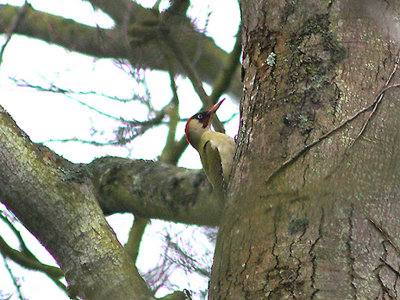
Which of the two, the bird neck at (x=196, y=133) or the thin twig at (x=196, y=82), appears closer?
the thin twig at (x=196, y=82)

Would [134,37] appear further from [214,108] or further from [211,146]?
[211,146]

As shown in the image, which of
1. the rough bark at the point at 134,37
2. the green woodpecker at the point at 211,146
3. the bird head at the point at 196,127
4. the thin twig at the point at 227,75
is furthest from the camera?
the bird head at the point at 196,127

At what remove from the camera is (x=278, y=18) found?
2.63 meters

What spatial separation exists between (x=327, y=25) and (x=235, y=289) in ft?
3.59

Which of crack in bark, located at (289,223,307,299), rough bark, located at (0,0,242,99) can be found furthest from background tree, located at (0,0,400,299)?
rough bark, located at (0,0,242,99)

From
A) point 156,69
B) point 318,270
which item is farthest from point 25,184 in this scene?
point 156,69

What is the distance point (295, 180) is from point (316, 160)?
102mm

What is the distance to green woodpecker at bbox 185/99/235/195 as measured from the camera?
378 centimetres

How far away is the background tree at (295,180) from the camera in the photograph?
200cm

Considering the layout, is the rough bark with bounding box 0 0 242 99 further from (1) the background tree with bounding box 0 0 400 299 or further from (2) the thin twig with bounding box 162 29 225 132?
(1) the background tree with bounding box 0 0 400 299

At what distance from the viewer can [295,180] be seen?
2186mm

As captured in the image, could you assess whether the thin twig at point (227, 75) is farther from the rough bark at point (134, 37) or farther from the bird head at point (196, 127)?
the rough bark at point (134, 37)

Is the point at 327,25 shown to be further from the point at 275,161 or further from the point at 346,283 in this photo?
the point at 346,283

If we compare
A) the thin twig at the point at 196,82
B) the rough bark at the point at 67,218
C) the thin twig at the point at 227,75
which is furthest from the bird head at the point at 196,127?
the rough bark at the point at 67,218
